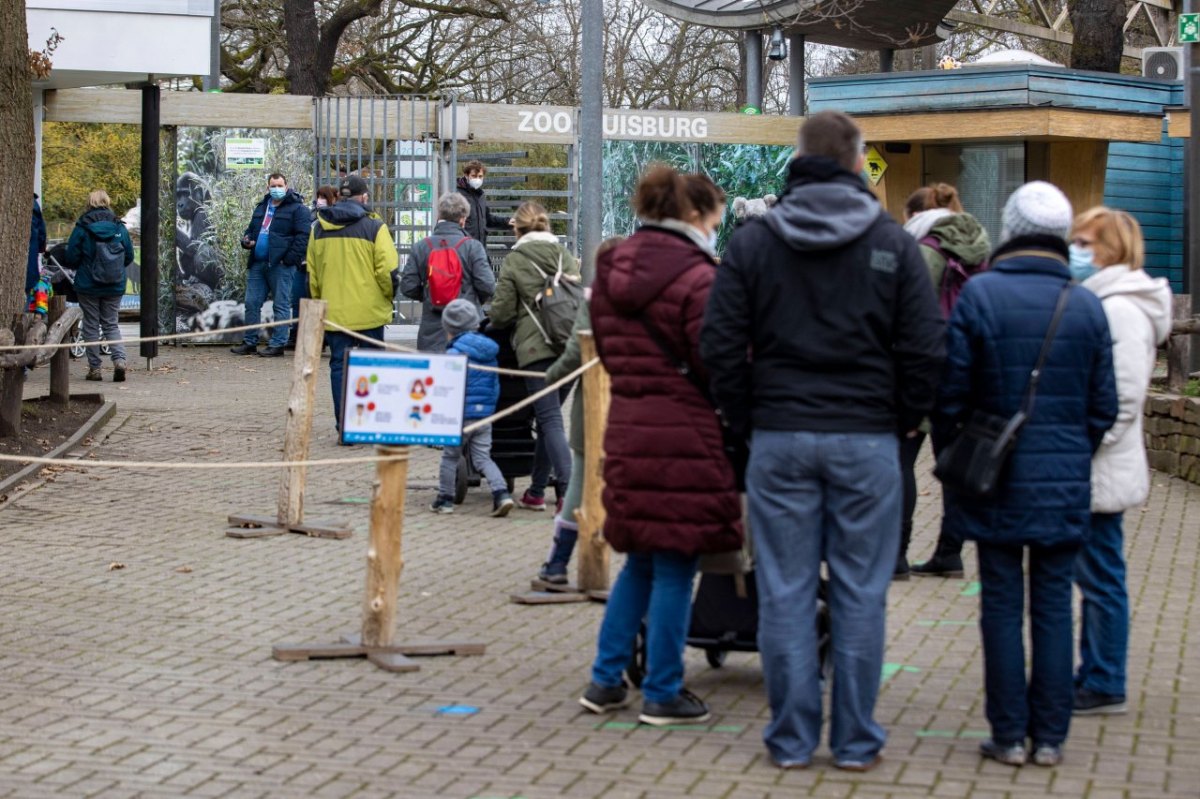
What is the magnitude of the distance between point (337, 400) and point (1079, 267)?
25.2ft

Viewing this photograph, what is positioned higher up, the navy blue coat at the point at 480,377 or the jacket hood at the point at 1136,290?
the jacket hood at the point at 1136,290

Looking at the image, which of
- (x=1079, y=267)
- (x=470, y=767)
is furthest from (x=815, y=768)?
(x=1079, y=267)

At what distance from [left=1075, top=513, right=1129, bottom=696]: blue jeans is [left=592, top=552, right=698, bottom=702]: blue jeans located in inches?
54.5

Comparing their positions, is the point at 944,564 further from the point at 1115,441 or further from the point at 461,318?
the point at 461,318

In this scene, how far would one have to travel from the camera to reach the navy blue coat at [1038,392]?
543cm

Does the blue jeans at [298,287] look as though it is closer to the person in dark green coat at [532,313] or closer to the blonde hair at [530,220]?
the blonde hair at [530,220]

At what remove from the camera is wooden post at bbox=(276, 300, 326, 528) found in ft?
31.6

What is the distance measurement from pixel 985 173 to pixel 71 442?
11692 mm

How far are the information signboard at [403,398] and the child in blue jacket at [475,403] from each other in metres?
2.79

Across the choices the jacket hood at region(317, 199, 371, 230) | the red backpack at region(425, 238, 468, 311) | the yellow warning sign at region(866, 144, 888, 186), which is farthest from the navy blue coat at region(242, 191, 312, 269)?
the red backpack at region(425, 238, 468, 311)

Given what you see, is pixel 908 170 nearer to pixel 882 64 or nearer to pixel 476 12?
pixel 882 64

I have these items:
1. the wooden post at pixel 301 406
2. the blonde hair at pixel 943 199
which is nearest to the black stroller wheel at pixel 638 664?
the blonde hair at pixel 943 199

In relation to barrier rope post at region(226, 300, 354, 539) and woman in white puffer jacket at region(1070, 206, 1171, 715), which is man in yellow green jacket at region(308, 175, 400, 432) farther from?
woman in white puffer jacket at region(1070, 206, 1171, 715)

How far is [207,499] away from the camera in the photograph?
1128 cm
